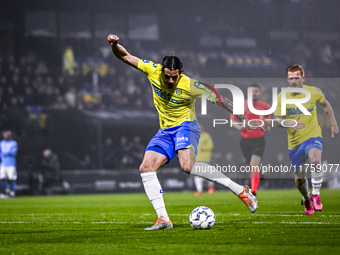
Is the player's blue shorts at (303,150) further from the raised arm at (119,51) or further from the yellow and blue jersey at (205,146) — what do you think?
the yellow and blue jersey at (205,146)

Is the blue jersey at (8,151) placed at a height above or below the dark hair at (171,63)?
below

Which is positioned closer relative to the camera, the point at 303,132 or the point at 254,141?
the point at 303,132

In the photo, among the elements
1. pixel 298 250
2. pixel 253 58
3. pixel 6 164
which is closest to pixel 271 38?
pixel 253 58

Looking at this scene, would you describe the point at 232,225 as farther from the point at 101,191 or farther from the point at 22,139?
the point at 22,139

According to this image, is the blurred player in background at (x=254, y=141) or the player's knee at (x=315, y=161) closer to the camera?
the player's knee at (x=315, y=161)

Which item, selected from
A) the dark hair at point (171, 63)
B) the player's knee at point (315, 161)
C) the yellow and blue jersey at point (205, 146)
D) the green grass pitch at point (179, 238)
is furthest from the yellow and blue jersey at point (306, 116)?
the yellow and blue jersey at point (205, 146)

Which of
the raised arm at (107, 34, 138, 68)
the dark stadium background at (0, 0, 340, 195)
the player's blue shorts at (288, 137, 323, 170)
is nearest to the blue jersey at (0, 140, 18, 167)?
the dark stadium background at (0, 0, 340, 195)

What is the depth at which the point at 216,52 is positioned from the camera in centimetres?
2592

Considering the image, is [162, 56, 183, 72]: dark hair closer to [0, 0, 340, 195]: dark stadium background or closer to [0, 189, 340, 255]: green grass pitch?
[0, 189, 340, 255]: green grass pitch

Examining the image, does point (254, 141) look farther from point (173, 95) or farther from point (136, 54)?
point (136, 54)

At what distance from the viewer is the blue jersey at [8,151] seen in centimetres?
1627

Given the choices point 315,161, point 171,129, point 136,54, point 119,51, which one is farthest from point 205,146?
point 136,54

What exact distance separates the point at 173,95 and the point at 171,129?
0.43 m

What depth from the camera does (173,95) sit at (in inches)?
239
